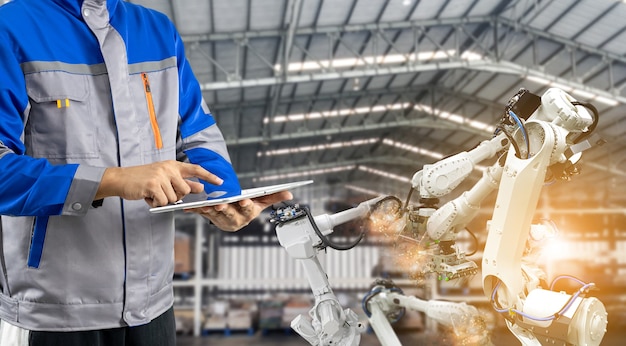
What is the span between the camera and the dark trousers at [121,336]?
83cm

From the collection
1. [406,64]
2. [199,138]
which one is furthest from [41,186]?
[406,64]

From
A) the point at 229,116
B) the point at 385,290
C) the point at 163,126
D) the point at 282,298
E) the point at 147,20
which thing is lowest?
the point at 282,298

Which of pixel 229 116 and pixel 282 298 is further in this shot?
pixel 229 116

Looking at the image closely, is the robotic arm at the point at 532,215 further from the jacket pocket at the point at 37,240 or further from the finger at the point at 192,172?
the jacket pocket at the point at 37,240

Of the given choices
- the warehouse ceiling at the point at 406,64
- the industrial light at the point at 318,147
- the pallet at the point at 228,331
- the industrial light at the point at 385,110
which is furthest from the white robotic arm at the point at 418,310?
the industrial light at the point at 318,147

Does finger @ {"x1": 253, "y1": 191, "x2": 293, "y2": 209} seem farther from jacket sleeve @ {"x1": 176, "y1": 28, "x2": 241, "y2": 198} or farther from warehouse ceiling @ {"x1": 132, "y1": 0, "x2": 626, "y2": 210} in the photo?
warehouse ceiling @ {"x1": 132, "y1": 0, "x2": 626, "y2": 210}

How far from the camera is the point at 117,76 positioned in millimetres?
893

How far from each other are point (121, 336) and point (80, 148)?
313mm

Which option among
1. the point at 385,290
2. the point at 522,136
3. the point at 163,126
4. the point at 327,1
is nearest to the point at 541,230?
the point at 522,136

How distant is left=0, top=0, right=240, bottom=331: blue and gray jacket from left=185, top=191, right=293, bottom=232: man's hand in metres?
0.08

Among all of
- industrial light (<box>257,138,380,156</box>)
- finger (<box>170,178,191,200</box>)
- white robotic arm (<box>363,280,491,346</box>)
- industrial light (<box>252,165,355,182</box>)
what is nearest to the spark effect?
white robotic arm (<box>363,280,491,346</box>)

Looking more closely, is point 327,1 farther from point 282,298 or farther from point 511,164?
point 511,164

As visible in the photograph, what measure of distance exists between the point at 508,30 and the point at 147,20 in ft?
32.4

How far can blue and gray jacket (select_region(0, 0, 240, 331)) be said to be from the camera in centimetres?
81
